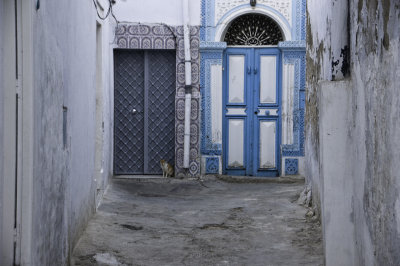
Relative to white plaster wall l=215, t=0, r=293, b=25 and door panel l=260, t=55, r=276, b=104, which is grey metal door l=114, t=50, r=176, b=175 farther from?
door panel l=260, t=55, r=276, b=104

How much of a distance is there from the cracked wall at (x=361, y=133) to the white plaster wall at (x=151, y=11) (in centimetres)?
495

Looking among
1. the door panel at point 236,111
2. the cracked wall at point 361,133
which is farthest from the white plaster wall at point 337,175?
the door panel at point 236,111

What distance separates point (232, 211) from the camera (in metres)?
6.89

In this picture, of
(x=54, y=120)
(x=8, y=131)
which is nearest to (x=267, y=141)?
(x=54, y=120)

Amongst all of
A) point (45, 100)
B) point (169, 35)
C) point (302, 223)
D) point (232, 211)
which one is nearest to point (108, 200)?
point (232, 211)

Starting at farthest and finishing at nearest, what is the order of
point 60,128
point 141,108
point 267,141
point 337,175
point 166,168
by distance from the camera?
point 267,141 < point 141,108 < point 166,168 < point 337,175 < point 60,128

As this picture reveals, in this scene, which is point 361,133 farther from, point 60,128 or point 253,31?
point 253,31

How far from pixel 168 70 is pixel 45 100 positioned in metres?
6.83

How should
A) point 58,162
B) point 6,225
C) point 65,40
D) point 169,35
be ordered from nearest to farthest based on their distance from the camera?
point 6,225 → point 58,162 → point 65,40 → point 169,35

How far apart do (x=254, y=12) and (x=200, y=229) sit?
16.8 ft

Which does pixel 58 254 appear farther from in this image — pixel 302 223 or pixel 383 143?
pixel 302 223

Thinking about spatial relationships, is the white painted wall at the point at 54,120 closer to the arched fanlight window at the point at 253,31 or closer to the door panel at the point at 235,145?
the door panel at the point at 235,145

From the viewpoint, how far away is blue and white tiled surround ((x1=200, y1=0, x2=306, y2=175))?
32.4 feet

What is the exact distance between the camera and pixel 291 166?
996cm
